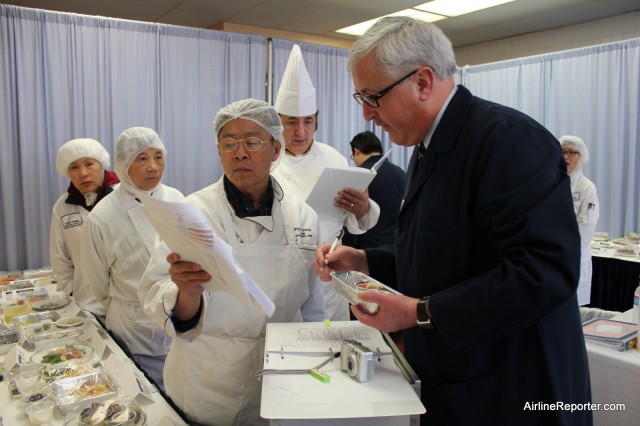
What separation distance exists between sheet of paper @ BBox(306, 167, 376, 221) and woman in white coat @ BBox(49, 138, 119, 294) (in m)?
1.77

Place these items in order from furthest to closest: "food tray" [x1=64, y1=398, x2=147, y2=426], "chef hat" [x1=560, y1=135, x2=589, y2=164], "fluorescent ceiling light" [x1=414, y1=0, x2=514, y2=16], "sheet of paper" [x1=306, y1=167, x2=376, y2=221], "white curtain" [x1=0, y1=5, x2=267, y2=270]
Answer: "fluorescent ceiling light" [x1=414, y1=0, x2=514, y2=16] → "chef hat" [x1=560, y1=135, x2=589, y2=164] → "white curtain" [x1=0, y1=5, x2=267, y2=270] → "sheet of paper" [x1=306, y1=167, x2=376, y2=221] → "food tray" [x1=64, y1=398, x2=147, y2=426]

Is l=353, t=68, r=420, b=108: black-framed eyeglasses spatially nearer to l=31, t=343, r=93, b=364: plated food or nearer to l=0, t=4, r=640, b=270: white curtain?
l=31, t=343, r=93, b=364: plated food

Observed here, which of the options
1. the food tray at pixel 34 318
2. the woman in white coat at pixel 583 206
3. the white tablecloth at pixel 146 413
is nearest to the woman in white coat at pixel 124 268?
the food tray at pixel 34 318

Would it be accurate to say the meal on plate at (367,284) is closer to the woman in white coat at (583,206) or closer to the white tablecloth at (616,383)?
the white tablecloth at (616,383)

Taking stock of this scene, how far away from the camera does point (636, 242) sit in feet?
15.9

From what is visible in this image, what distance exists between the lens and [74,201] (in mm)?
2969

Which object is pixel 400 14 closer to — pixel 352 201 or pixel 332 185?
pixel 352 201

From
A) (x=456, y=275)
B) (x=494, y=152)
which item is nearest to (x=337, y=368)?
(x=456, y=275)

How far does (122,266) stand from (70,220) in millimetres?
835

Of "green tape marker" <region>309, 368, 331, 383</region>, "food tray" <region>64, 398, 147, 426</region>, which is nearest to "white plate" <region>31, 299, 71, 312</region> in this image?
"food tray" <region>64, 398, 147, 426</region>

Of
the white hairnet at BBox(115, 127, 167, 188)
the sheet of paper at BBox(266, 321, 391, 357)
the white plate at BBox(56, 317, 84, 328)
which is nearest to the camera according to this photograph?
the sheet of paper at BBox(266, 321, 391, 357)

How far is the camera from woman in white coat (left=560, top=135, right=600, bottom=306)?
418cm

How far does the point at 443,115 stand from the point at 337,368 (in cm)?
67

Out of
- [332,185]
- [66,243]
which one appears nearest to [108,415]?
[332,185]
